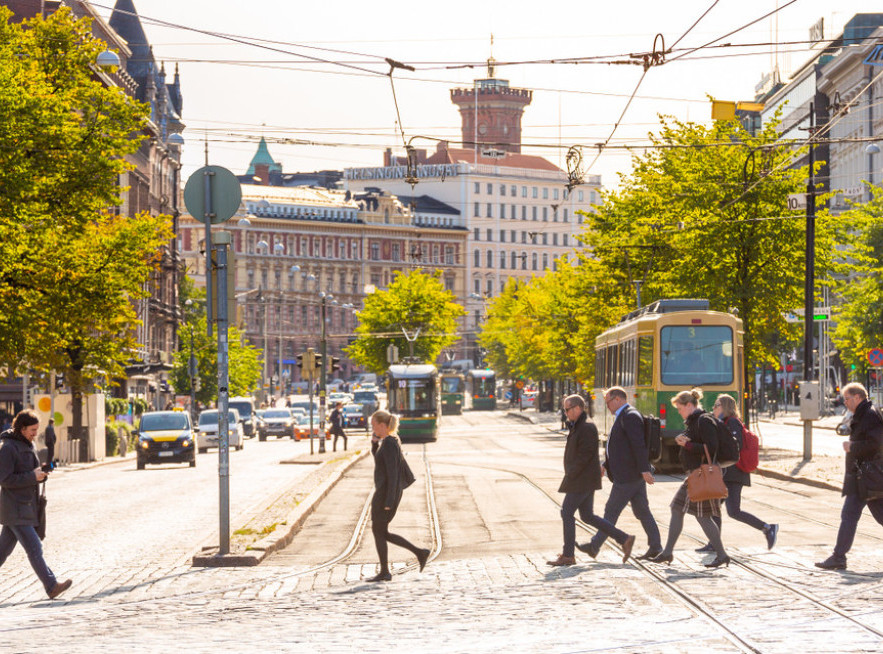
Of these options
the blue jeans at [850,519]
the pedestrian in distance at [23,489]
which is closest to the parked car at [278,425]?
the pedestrian in distance at [23,489]

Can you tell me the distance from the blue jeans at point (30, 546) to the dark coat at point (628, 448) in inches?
209

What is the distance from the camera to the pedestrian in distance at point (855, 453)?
14617 mm

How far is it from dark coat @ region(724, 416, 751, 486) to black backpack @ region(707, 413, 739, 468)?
45.2 inches

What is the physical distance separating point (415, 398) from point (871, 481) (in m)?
48.4

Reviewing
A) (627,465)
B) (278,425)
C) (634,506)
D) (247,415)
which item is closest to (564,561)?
(634,506)

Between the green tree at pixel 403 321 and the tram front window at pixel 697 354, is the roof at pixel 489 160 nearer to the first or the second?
the green tree at pixel 403 321

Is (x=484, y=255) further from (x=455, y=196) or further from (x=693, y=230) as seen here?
(x=693, y=230)

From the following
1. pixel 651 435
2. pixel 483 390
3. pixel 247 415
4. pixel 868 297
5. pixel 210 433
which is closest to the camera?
pixel 651 435

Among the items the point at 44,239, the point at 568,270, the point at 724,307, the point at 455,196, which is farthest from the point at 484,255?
the point at 44,239

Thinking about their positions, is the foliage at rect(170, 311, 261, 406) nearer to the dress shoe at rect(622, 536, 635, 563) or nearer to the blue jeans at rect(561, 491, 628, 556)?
the blue jeans at rect(561, 491, 628, 556)

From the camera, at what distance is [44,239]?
32.0m

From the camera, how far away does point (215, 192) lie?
17016mm

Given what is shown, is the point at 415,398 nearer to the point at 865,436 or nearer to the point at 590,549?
the point at 590,549

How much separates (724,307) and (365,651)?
35875 mm
